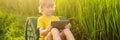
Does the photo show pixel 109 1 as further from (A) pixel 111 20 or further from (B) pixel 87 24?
(B) pixel 87 24

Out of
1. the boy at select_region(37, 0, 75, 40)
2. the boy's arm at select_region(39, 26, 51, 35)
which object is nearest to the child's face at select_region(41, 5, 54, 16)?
the boy at select_region(37, 0, 75, 40)

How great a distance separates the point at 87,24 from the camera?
18.7 feet

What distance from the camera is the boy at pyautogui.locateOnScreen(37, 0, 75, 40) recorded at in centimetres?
445

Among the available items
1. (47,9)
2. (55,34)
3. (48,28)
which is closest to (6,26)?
(47,9)

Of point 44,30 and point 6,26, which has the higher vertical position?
point 44,30

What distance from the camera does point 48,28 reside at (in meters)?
4.52

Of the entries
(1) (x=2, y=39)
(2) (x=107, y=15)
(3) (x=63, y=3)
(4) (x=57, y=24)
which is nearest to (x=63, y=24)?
(4) (x=57, y=24)

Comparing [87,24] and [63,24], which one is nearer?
[63,24]

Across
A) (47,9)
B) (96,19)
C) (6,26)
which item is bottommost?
(6,26)

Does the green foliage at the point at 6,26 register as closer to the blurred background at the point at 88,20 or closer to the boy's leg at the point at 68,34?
the blurred background at the point at 88,20

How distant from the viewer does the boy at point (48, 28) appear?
4453mm

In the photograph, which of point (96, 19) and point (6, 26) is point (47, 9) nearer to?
point (96, 19)

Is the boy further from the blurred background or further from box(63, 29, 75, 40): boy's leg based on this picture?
the blurred background

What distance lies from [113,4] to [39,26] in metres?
1.01
